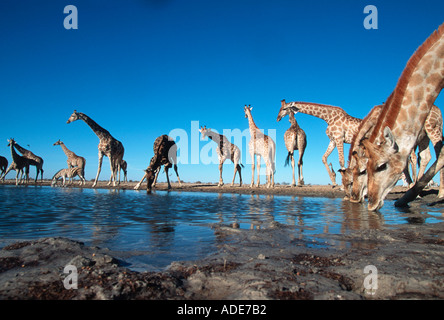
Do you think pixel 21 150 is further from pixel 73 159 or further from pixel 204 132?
pixel 204 132

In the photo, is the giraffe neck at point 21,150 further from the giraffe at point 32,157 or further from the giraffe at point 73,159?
the giraffe at point 73,159

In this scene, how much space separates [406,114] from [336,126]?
9.23 metres

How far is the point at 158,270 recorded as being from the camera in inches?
85.4

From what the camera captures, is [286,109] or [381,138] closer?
[381,138]

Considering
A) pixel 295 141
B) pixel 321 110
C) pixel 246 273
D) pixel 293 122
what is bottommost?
pixel 246 273

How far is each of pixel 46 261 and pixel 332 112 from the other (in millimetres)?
14908

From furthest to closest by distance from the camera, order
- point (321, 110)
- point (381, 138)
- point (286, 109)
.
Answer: point (286, 109) < point (321, 110) < point (381, 138)

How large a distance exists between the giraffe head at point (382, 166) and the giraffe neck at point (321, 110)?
31.9ft

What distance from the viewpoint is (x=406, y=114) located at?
5297mm

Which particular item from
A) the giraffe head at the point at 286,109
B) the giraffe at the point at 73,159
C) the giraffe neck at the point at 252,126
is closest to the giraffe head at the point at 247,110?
the giraffe neck at the point at 252,126

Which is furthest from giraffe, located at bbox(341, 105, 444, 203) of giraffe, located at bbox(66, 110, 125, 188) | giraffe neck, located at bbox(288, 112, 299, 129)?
giraffe, located at bbox(66, 110, 125, 188)

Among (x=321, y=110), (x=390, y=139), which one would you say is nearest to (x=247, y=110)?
(x=321, y=110)

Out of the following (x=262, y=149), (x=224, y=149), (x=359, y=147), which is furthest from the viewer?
(x=224, y=149)

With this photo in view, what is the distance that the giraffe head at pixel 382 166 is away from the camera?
5.19m
